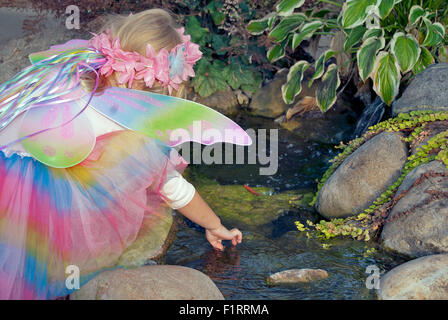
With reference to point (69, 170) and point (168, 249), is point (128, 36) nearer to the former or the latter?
point (69, 170)

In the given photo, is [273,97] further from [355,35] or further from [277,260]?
[277,260]

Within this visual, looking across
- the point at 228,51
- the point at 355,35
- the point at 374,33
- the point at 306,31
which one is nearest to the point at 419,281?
the point at 374,33

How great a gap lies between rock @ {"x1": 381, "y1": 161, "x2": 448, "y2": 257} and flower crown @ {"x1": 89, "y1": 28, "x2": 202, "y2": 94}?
1304mm

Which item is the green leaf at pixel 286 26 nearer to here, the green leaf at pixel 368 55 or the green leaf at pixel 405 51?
the green leaf at pixel 368 55

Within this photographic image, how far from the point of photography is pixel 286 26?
4.43 meters

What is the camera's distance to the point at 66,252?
2156 mm

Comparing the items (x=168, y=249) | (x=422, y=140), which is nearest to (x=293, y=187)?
(x=422, y=140)

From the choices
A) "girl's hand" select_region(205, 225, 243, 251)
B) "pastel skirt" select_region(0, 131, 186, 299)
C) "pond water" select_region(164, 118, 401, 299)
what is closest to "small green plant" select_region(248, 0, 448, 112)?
"pond water" select_region(164, 118, 401, 299)

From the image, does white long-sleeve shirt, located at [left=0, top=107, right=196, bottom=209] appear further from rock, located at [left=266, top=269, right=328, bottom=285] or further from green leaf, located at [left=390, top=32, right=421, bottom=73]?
green leaf, located at [left=390, top=32, right=421, bottom=73]

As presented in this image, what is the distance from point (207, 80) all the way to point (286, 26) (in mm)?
993

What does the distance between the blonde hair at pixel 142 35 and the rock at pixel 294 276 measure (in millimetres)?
1002

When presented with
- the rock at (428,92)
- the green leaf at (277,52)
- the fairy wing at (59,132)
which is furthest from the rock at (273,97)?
the fairy wing at (59,132)

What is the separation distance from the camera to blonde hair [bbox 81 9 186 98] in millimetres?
2410
